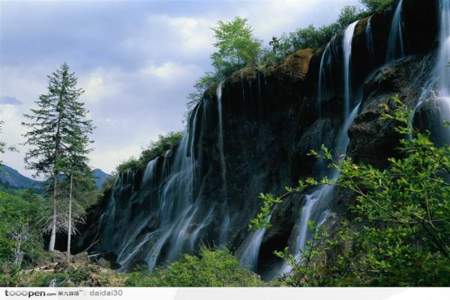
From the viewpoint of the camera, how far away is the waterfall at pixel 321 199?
11797 millimetres

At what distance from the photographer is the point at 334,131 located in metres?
15.9

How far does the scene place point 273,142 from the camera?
20.1 m

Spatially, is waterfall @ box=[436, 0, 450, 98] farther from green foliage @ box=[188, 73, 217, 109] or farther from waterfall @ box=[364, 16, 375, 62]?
green foliage @ box=[188, 73, 217, 109]

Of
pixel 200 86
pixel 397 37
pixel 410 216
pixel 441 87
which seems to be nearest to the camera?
pixel 410 216

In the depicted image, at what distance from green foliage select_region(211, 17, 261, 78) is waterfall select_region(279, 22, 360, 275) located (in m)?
10.3

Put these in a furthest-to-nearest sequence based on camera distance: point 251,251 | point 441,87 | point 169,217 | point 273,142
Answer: point 169,217
point 273,142
point 251,251
point 441,87

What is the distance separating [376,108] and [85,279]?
7656mm

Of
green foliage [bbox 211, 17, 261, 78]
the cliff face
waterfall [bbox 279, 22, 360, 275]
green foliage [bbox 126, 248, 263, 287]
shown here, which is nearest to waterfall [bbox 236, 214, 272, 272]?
the cliff face

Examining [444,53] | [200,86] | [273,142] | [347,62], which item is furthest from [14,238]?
[200,86]

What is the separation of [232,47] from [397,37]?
547 inches

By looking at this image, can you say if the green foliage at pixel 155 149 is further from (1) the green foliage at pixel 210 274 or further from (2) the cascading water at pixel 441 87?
(1) the green foliage at pixel 210 274

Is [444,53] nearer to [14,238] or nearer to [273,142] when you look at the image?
[273,142]

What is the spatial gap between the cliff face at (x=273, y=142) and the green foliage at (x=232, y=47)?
4.51 m
